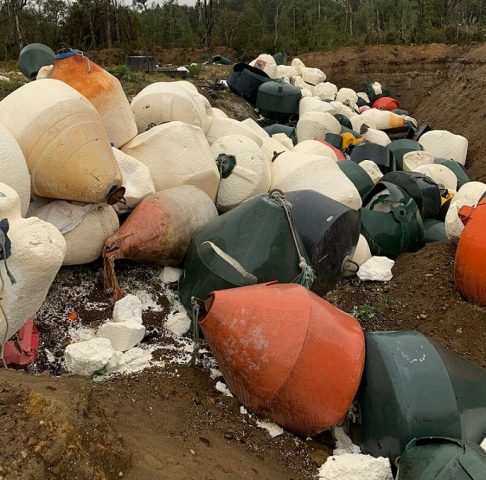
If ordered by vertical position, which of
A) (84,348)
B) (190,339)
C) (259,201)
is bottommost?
(190,339)

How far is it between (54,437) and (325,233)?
2.09 meters

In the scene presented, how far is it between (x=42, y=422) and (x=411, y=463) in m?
1.30

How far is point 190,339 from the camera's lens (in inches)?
124

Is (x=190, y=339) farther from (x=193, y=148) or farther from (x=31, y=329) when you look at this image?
(x=193, y=148)

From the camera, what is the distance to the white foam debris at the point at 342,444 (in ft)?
8.39

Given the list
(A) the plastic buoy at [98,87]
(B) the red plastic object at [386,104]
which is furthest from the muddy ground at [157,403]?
(B) the red plastic object at [386,104]

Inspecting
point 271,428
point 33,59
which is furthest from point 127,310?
point 33,59

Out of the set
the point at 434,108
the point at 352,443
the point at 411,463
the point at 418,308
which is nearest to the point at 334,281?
the point at 418,308

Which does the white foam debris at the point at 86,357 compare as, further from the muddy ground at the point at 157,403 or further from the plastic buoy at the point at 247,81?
the plastic buoy at the point at 247,81

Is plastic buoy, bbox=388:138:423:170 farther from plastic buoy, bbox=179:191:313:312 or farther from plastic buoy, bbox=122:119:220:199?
plastic buoy, bbox=179:191:313:312

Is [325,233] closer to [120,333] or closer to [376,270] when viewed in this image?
[376,270]

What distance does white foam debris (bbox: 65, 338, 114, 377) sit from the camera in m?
2.66

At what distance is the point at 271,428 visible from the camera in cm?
256

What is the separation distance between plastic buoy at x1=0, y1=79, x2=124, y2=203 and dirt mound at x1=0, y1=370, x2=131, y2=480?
145cm
